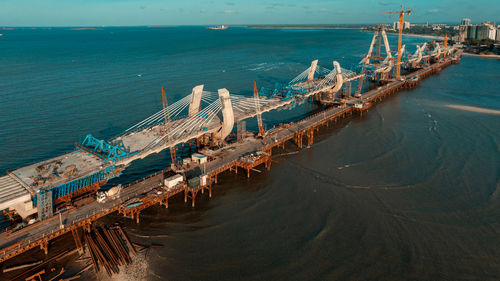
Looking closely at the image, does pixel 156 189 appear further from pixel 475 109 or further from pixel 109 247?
pixel 475 109

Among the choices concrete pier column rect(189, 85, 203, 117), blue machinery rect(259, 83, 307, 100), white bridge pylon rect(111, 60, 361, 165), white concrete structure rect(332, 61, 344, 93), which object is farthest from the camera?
white concrete structure rect(332, 61, 344, 93)

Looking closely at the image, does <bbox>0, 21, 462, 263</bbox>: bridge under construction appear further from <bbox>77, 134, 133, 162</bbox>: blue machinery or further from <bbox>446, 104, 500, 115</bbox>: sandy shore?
<bbox>446, 104, 500, 115</bbox>: sandy shore

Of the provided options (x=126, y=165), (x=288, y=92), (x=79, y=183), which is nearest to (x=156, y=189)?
(x=126, y=165)

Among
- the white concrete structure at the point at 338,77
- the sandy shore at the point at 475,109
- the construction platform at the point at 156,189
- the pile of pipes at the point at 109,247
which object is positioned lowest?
the pile of pipes at the point at 109,247

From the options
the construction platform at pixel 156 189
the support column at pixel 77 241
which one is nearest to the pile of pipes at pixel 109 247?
the support column at pixel 77 241

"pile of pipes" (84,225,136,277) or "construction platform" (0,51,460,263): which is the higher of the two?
"construction platform" (0,51,460,263)

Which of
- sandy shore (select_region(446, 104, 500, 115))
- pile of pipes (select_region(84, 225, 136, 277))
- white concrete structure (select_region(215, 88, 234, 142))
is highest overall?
white concrete structure (select_region(215, 88, 234, 142))

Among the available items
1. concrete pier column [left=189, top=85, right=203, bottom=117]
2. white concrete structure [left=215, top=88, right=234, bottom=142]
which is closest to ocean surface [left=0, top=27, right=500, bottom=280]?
white concrete structure [left=215, top=88, right=234, bottom=142]

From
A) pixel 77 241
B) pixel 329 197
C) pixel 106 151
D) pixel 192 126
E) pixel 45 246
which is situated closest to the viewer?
pixel 45 246

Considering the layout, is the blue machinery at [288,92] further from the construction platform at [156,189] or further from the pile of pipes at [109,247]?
the pile of pipes at [109,247]
